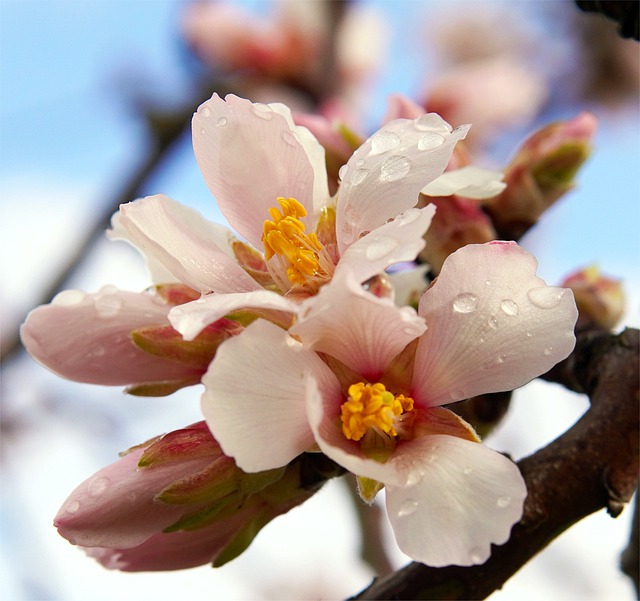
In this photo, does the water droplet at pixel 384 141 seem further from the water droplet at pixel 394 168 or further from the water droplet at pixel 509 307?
the water droplet at pixel 509 307

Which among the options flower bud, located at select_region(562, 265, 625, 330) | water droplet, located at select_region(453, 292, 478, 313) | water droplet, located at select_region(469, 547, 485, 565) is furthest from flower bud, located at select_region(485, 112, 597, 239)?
water droplet, located at select_region(469, 547, 485, 565)

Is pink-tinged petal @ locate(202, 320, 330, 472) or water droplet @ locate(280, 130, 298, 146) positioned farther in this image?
water droplet @ locate(280, 130, 298, 146)

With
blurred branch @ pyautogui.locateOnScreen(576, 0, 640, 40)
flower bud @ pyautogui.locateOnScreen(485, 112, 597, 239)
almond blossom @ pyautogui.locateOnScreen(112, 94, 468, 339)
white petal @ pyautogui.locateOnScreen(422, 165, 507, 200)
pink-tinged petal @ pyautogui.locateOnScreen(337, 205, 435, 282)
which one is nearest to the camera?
pink-tinged petal @ pyautogui.locateOnScreen(337, 205, 435, 282)

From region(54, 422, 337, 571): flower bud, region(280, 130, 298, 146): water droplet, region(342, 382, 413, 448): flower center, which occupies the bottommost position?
region(54, 422, 337, 571): flower bud

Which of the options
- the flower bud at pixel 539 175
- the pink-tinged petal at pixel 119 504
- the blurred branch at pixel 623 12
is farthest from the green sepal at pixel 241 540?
the blurred branch at pixel 623 12

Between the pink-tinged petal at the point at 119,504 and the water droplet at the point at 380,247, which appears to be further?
the pink-tinged petal at the point at 119,504

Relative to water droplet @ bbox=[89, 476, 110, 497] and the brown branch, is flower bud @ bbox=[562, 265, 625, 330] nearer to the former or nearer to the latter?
the brown branch

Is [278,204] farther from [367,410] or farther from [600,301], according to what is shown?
[600,301]

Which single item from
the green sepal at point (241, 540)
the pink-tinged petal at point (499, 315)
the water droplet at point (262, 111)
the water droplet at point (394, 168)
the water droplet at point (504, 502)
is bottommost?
the green sepal at point (241, 540)
